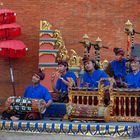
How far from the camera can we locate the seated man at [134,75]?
9.46 metres

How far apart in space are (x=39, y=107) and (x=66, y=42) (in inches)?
169

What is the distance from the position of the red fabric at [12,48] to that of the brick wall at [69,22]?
497 millimetres

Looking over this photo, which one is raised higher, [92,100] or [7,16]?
[7,16]

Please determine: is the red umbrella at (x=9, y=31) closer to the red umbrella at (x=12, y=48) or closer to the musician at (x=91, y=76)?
the red umbrella at (x=12, y=48)

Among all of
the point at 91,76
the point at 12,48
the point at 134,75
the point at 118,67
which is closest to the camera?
the point at 134,75

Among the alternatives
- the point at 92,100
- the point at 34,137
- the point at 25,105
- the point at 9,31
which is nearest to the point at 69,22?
the point at 9,31

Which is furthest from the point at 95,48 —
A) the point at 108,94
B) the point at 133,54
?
the point at 108,94

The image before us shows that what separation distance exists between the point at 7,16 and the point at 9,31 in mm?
342

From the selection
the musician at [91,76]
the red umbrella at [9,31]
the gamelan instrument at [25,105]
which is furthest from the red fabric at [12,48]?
the gamelan instrument at [25,105]

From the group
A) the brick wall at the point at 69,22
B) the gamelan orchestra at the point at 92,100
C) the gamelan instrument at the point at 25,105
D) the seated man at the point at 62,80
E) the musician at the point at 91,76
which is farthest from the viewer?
the brick wall at the point at 69,22

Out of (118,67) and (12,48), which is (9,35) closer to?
(12,48)

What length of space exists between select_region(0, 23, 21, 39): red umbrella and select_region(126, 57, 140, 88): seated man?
4066 mm

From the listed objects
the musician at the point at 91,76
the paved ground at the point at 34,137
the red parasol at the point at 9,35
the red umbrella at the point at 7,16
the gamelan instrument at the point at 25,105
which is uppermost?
the red umbrella at the point at 7,16

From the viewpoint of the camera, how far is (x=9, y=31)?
12.9 meters
